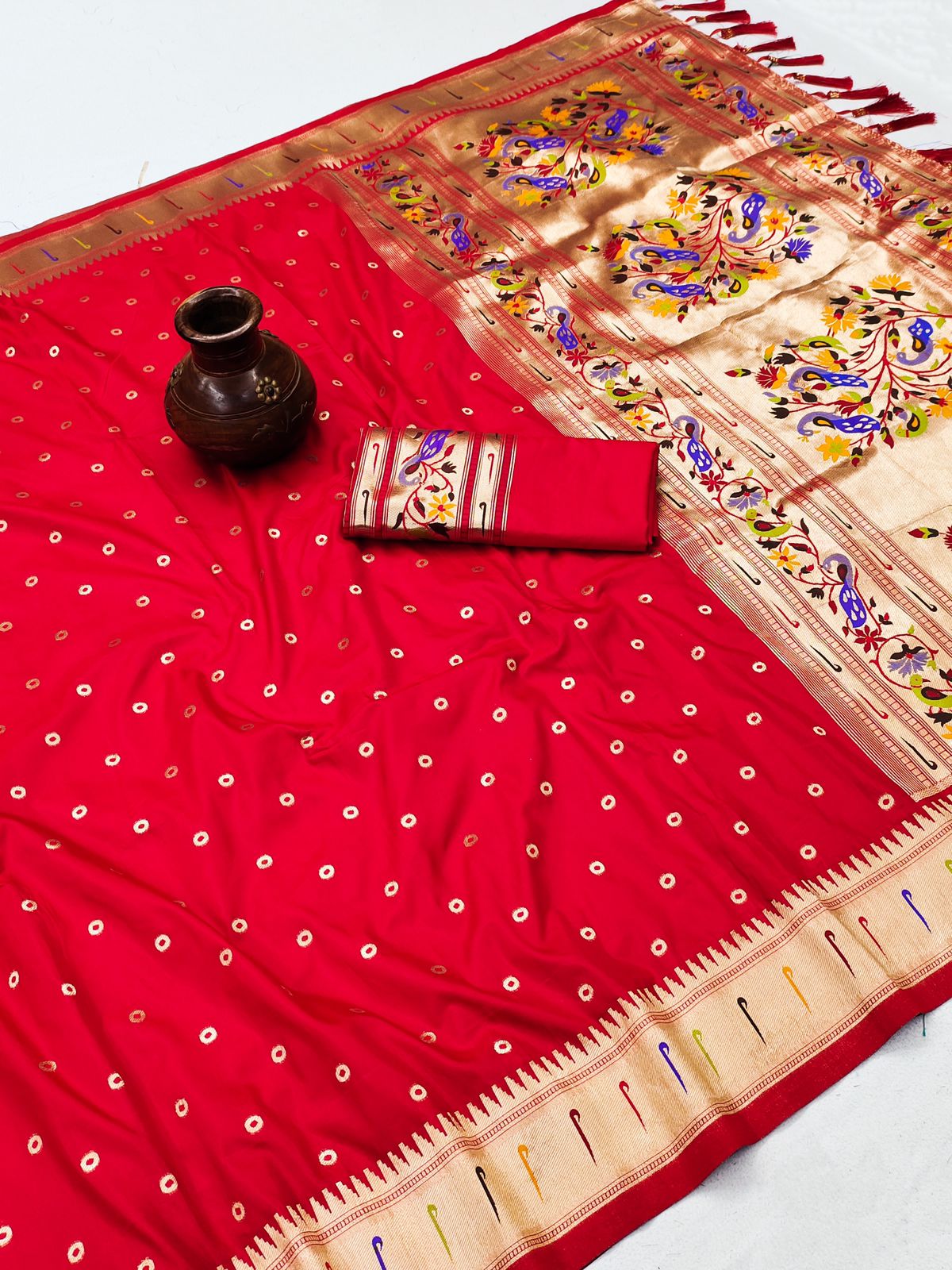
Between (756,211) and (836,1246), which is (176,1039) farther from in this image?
(756,211)

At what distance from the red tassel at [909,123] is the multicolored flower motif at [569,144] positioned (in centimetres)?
49

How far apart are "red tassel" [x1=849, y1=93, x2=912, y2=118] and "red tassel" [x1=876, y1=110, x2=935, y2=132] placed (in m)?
0.05

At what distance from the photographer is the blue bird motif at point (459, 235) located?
2355 millimetres

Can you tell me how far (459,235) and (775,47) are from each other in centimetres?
103

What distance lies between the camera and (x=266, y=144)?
2.65m

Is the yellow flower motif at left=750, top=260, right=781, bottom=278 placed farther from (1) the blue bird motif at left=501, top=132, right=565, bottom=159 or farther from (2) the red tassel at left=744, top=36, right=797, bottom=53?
(2) the red tassel at left=744, top=36, right=797, bottom=53

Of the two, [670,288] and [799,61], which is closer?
[670,288]

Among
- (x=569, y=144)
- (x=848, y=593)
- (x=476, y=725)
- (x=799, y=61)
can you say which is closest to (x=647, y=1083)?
(x=476, y=725)

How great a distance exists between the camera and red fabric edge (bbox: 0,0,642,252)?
8.08ft

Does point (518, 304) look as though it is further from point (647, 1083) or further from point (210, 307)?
point (647, 1083)

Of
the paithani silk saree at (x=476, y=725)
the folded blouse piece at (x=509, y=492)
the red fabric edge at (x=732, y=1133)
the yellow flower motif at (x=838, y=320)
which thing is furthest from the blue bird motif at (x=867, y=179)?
the red fabric edge at (x=732, y=1133)

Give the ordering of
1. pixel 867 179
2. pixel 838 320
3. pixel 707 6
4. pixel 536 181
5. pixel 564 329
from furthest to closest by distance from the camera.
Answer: pixel 707 6
pixel 536 181
pixel 867 179
pixel 564 329
pixel 838 320

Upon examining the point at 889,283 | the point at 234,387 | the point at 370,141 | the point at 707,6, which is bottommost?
the point at 234,387

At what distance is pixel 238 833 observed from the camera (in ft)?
5.07
